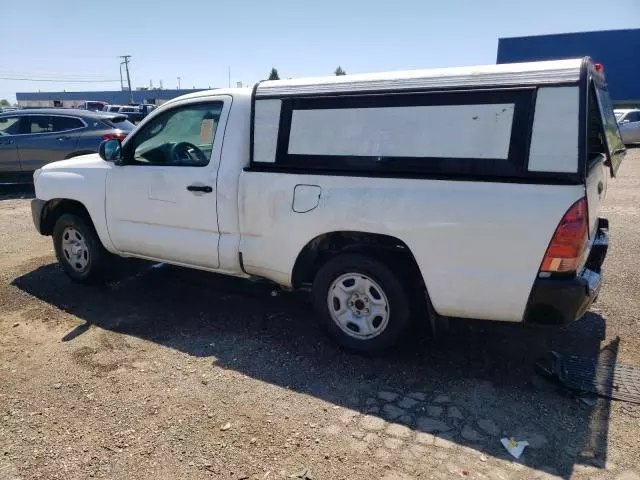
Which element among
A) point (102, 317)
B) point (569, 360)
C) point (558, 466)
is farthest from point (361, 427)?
point (102, 317)

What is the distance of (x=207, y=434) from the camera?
2953 mm

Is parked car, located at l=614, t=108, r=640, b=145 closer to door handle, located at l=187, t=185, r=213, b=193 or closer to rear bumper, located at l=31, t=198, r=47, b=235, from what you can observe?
door handle, located at l=187, t=185, r=213, b=193

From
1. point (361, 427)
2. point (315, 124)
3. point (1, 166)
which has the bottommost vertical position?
point (361, 427)

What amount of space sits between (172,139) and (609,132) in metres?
3.61

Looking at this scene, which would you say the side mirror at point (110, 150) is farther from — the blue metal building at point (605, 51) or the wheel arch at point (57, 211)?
the blue metal building at point (605, 51)

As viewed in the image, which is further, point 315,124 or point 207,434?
point 315,124

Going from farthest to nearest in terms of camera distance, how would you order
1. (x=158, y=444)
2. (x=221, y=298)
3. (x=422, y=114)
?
(x=221, y=298) < (x=422, y=114) < (x=158, y=444)

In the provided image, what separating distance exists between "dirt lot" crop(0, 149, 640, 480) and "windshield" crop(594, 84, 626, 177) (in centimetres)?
144

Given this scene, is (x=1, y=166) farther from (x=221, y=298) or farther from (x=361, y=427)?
(x=361, y=427)

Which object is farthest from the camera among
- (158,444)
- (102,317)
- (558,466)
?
(102,317)

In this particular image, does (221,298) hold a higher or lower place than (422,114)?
lower

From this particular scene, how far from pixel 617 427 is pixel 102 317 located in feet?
13.5

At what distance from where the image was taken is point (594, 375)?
345cm

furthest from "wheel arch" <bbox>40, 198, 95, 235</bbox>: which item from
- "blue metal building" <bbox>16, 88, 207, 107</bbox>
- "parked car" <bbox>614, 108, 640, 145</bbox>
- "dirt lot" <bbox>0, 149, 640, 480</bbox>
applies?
"blue metal building" <bbox>16, 88, 207, 107</bbox>
